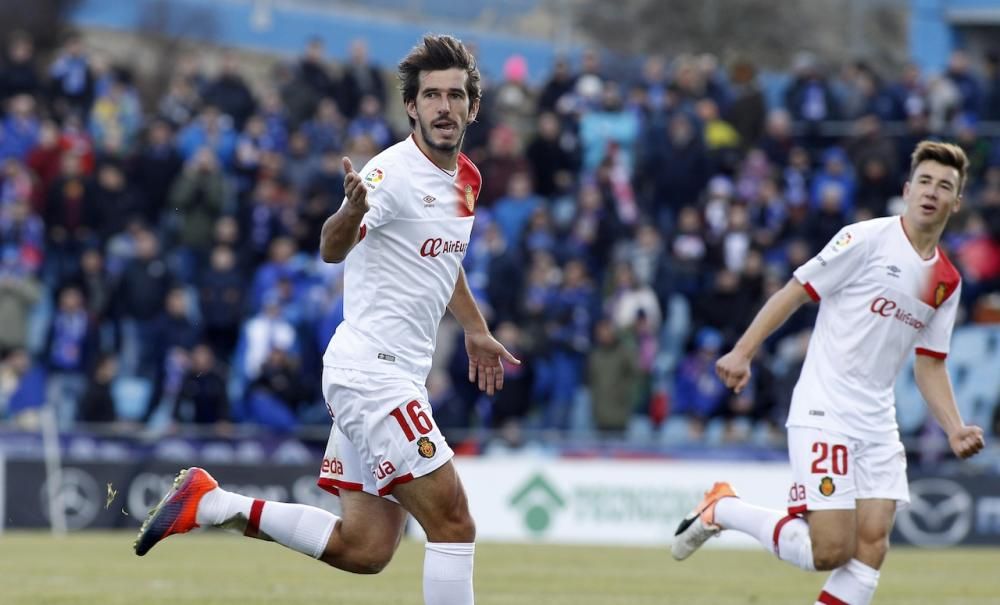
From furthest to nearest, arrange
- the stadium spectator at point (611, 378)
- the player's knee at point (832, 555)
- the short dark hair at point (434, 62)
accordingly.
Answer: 1. the stadium spectator at point (611, 378)
2. the player's knee at point (832, 555)
3. the short dark hair at point (434, 62)

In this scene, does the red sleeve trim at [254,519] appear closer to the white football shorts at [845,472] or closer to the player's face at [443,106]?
the player's face at [443,106]

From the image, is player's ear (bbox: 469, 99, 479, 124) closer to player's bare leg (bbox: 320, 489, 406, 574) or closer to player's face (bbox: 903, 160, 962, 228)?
player's bare leg (bbox: 320, 489, 406, 574)

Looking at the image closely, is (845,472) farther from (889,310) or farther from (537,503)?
(537,503)

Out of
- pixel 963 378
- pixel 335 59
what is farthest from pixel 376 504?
pixel 335 59

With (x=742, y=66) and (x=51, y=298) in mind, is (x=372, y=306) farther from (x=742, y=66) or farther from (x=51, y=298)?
(x=742, y=66)

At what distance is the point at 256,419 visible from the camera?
69.9ft

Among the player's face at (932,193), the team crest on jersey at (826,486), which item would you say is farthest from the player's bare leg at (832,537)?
the player's face at (932,193)

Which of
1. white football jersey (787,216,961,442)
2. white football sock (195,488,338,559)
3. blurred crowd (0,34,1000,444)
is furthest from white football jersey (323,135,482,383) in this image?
blurred crowd (0,34,1000,444)

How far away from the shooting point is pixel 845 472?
31.4ft

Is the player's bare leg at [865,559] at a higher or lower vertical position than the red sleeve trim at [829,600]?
higher

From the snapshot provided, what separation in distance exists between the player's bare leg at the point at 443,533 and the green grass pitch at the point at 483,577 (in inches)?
151

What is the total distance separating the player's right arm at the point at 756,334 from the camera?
9.16m

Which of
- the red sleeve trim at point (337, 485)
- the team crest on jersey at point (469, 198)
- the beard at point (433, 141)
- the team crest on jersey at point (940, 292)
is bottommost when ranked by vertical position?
the red sleeve trim at point (337, 485)

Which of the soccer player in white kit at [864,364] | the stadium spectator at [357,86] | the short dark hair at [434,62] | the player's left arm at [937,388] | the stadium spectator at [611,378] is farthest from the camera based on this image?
the stadium spectator at [357,86]
